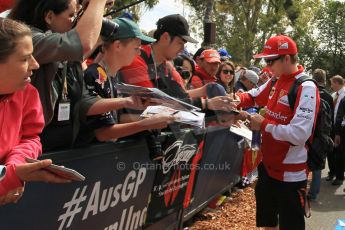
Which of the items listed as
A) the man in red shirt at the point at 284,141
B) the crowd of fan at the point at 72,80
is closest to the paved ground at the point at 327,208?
the man in red shirt at the point at 284,141

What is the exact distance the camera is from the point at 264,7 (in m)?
34.2

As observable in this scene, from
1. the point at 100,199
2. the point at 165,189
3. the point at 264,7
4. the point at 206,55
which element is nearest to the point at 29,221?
the point at 100,199

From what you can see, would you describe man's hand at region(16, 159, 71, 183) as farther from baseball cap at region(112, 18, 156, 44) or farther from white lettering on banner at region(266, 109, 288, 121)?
white lettering on banner at region(266, 109, 288, 121)

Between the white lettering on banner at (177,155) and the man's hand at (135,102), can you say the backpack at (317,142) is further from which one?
the man's hand at (135,102)

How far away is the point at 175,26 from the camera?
4.07 metres

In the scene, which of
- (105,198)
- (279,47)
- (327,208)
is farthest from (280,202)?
(327,208)

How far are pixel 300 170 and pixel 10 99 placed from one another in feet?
9.15

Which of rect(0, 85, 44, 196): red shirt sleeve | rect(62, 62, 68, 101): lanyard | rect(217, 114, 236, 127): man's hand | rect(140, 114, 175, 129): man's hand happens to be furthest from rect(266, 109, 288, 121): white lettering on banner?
rect(0, 85, 44, 196): red shirt sleeve

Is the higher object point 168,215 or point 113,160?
point 113,160

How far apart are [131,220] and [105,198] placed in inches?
21.7

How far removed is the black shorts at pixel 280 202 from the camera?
389 cm

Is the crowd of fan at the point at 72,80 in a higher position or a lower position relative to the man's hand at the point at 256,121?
higher

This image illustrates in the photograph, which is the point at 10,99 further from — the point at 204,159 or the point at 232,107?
the point at 204,159

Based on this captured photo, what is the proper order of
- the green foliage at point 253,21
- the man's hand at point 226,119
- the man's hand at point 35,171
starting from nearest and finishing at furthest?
the man's hand at point 35,171 → the man's hand at point 226,119 → the green foliage at point 253,21
